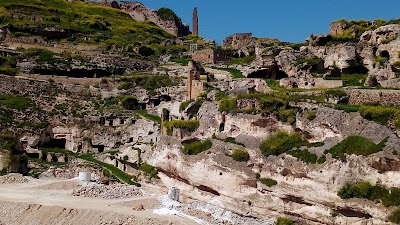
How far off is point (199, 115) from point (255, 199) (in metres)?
8.38

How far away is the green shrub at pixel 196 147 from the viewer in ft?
92.8

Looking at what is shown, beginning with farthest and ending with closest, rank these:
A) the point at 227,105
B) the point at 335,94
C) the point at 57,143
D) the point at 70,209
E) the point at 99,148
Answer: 1. the point at 57,143
2. the point at 99,148
3. the point at 227,105
4. the point at 70,209
5. the point at 335,94

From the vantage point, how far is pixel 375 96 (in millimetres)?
26594

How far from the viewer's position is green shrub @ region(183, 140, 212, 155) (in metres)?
28.3

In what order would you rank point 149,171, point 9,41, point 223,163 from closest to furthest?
1. point 223,163
2. point 149,171
3. point 9,41

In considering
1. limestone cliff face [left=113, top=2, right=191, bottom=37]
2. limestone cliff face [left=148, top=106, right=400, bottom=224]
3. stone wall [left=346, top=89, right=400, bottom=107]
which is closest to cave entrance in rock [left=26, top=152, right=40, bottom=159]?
limestone cliff face [left=148, top=106, right=400, bottom=224]

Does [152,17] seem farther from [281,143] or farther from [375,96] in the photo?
[281,143]

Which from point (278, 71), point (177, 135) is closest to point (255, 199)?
point (177, 135)

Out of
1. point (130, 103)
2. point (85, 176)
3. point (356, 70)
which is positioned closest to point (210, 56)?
point (130, 103)

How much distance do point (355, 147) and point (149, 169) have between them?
15.7 metres

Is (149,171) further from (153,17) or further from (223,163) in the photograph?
(153,17)

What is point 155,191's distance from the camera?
32.7 m

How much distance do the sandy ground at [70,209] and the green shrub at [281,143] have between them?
17.0 ft

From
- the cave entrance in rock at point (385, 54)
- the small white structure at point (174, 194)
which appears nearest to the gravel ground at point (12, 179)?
the small white structure at point (174, 194)
